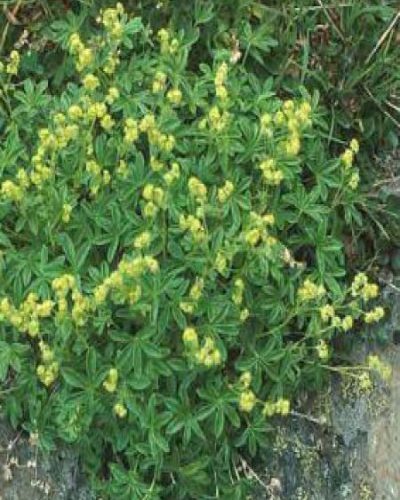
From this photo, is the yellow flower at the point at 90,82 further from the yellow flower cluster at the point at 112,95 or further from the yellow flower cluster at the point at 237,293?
the yellow flower cluster at the point at 237,293

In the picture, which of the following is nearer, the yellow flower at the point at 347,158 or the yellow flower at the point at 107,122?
the yellow flower at the point at 107,122

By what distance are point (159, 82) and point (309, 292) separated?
0.65 meters

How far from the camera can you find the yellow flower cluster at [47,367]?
8.18 feet

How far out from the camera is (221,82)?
8.84ft

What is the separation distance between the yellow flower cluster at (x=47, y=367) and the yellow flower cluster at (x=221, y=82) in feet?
2.47

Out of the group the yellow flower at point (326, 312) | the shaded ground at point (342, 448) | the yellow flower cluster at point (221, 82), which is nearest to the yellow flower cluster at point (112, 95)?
the yellow flower cluster at point (221, 82)

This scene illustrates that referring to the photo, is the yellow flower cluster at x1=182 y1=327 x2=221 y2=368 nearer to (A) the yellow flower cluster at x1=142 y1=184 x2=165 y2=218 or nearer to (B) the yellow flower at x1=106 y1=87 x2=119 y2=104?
(A) the yellow flower cluster at x1=142 y1=184 x2=165 y2=218

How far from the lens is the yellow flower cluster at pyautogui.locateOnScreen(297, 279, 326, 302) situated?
2.63 meters

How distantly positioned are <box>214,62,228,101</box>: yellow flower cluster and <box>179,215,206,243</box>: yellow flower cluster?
34cm

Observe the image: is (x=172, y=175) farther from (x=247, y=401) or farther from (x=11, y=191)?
(x=247, y=401)

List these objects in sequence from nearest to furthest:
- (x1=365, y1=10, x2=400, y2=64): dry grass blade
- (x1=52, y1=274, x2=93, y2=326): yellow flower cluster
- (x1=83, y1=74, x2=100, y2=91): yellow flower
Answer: (x1=52, y1=274, x2=93, y2=326): yellow flower cluster < (x1=83, y1=74, x2=100, y2=91): yellow flower < (x1=365, y1=10, x2=400, y2=64): dry grass blade

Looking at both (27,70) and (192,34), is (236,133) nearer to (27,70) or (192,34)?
(192,34)

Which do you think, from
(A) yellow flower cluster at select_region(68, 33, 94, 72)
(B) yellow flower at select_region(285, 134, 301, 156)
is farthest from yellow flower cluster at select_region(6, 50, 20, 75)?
(B) yellow flower at select_region(285, 134, 301, 156)

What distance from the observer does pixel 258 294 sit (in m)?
2.76
